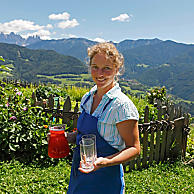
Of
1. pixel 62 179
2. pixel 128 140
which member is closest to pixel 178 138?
pixel 62 179

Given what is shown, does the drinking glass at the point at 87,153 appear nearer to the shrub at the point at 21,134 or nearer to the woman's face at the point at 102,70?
the woman's face at the point at 102,70

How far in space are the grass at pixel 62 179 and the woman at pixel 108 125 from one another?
1.92m

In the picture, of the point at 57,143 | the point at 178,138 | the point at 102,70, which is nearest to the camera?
the point at 102,70

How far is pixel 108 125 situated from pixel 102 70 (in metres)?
0.40

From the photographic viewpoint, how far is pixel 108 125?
1444mm

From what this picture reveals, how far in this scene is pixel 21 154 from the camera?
4035mm

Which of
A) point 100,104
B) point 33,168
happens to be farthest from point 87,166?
point 33,168

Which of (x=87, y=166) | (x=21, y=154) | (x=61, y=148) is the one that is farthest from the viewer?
(x=21, y=154)

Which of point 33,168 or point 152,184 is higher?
point 33,168

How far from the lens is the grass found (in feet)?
10.7

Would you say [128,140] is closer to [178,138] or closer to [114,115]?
[114,115]

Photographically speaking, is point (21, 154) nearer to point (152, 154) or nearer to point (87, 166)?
point (152, 154)

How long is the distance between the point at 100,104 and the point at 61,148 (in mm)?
606

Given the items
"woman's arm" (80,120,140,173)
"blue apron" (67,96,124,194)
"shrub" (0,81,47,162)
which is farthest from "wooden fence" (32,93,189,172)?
"woman's arm" (80,120,140,173)
